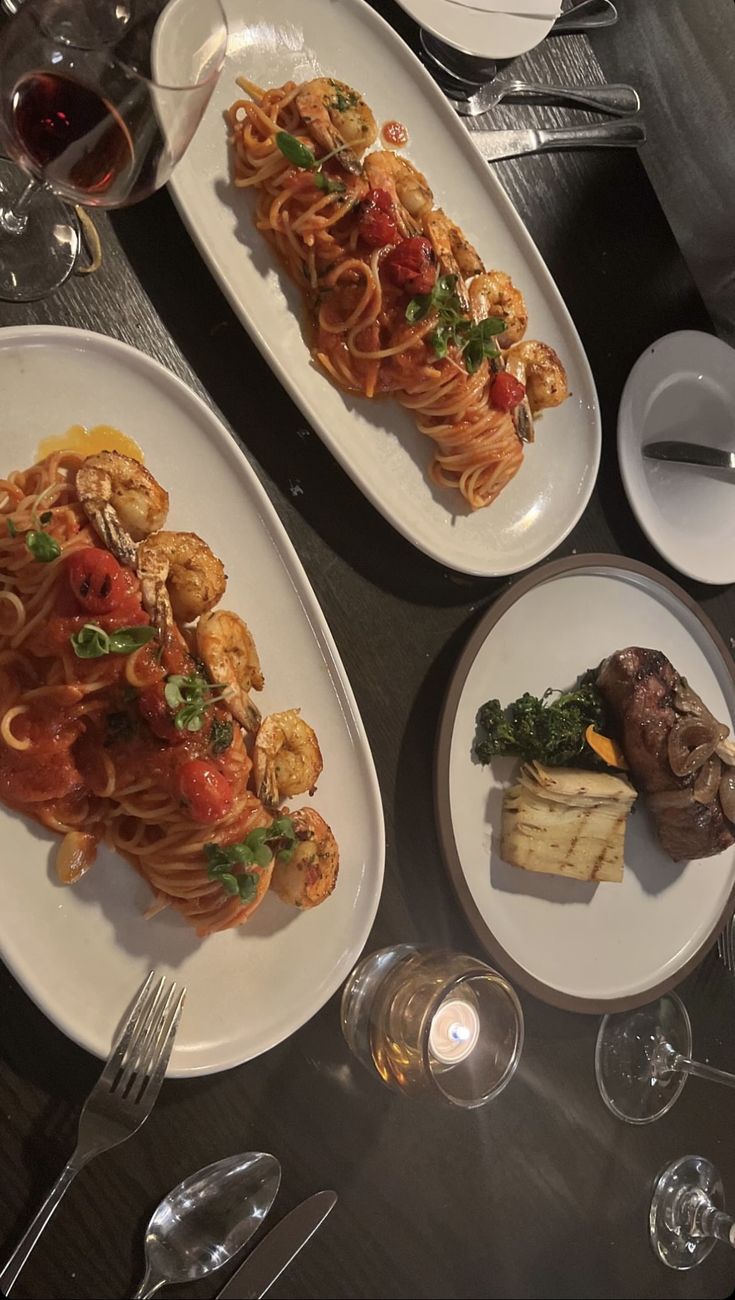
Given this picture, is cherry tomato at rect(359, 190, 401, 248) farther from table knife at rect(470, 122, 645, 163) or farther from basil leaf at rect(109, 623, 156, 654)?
basil leaf at rect(109, 623, 156, 654)

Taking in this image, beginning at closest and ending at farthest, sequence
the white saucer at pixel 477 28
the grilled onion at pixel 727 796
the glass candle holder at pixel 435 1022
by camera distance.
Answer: the glass candle holder at pixel 435 1022
the white saucer at pixel 477 28
the grilled onion at pixel 727 796

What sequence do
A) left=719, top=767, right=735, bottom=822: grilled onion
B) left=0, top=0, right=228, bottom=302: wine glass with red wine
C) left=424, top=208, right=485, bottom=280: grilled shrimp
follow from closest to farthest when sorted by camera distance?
left=0, top=0, right=228, bottom=302: wine glass with red wine
left=424, top=208, right=485, bottom=280: grilled shrimp
left=719, top=767, right=735, bottom=822: grilled onion

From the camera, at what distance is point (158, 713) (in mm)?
2074

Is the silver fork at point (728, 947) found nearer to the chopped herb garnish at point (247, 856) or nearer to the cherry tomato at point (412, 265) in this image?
the chopped herb garnish at point (247, 856)

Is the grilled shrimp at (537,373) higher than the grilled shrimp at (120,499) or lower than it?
lower

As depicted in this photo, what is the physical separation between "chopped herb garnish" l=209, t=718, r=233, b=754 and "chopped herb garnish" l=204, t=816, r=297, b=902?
0.78ft

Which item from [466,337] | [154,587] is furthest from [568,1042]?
[466,337]

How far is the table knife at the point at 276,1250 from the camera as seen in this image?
2.27 metres

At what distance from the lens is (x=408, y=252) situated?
2.64m

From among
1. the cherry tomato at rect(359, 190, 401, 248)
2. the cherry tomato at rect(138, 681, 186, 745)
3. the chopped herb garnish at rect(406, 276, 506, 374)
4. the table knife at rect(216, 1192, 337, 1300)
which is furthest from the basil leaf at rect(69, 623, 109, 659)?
the table knife at rect(216, 1192, 337, 1300)

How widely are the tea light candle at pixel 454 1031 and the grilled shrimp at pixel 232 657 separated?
1.00 m

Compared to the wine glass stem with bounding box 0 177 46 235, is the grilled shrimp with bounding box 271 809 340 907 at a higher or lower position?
lower

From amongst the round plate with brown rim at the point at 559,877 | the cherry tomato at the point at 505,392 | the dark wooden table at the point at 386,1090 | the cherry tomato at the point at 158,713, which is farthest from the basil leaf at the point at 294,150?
the cherry tomato at the point at 158,713

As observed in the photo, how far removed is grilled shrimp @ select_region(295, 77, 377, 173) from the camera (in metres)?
2.56
